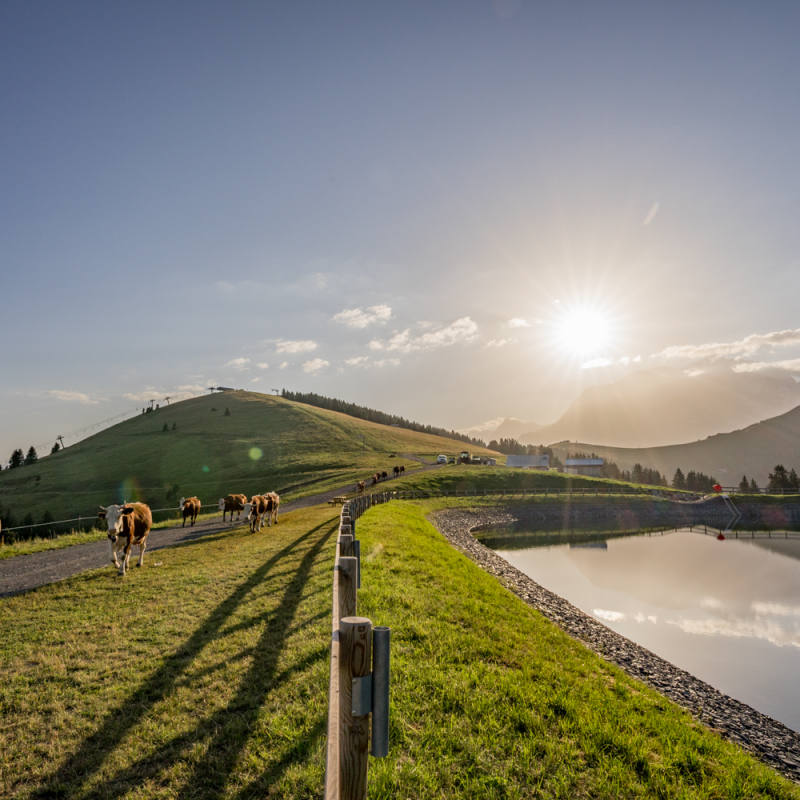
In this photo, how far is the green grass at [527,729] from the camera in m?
4.75

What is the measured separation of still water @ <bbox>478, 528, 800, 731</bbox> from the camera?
547 inches

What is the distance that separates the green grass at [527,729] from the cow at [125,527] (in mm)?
8834

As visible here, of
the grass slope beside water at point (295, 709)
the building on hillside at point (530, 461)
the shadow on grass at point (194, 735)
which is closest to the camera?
the shadow on grass at point (194, 735)

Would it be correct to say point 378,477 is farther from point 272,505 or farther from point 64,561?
point 64,561

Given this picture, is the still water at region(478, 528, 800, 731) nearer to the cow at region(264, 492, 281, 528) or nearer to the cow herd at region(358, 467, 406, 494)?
the cow herd at region(358, 467, 406, 494)

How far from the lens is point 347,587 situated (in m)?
5.52

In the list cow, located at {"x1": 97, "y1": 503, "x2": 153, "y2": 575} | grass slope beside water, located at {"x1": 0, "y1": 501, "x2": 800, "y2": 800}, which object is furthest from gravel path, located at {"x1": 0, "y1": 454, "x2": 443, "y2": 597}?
grass slope beside water, located at {"x1": 0, "y1": 501, "x2": 800, "y2": 800}

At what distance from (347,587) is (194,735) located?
8.09ft

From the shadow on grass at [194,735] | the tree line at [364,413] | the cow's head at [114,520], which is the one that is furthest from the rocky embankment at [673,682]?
the tree line at [364,413]

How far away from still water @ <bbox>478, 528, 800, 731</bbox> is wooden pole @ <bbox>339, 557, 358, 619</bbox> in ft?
39.5

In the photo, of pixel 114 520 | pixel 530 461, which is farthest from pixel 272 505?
pixel 530 461

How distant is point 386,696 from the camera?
117 inches

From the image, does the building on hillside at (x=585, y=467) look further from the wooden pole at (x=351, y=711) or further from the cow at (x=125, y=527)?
the wooden pole at (x=351, y=711)

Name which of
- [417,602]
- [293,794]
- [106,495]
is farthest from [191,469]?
[293,794]
